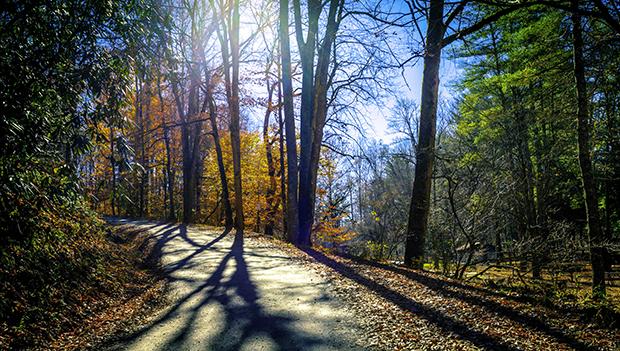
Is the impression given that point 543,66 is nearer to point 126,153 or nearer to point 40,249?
point 126,153

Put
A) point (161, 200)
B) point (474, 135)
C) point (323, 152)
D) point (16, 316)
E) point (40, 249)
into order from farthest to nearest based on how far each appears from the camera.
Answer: point (161, 200)
point (323, 152)
point (474, 135)
point (40, 249)
point (16, 316)

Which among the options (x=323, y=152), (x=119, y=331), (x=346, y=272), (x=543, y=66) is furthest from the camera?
(x=323, y=152)

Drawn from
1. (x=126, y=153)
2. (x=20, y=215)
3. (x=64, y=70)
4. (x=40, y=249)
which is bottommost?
(x=40, y=249)

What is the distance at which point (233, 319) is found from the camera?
470cm

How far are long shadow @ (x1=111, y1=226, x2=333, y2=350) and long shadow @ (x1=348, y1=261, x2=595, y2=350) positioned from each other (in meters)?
2.11

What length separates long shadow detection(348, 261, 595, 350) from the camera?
3.50m

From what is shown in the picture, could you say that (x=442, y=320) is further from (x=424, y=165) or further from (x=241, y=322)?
(x=424, y=165)

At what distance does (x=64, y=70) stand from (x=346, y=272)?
18.5ft

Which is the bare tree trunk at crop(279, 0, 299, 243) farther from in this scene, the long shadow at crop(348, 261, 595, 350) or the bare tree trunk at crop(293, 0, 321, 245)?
the long shadow at crop(348, 261, 595, 350)

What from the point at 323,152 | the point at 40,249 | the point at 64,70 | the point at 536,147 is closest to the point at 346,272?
the point at 40,249

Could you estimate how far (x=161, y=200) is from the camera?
101ft

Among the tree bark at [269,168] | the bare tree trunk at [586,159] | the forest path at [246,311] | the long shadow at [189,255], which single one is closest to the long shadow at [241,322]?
the forest path at [246,311]

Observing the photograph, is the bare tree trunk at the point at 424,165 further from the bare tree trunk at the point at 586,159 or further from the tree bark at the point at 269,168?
the tree bark at the point at 269,168

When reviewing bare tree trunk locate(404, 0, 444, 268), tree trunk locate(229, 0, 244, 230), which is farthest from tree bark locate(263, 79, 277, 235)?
bare tree trunk locate(404, 0, 444, 268)
